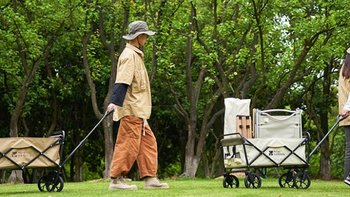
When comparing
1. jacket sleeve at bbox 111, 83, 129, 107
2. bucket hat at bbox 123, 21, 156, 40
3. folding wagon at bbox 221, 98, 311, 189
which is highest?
bucket hat at bbox 123, 21, 156, 40

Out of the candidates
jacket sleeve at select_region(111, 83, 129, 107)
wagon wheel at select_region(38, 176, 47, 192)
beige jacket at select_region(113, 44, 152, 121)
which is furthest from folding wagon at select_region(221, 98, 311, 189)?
wagon wheel at select_region(38, 176, 47, 192)

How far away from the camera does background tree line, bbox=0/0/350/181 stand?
70.4 ft

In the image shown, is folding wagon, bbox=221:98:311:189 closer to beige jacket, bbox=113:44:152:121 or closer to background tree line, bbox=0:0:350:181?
beige jacket, bbox=113:44:152:121

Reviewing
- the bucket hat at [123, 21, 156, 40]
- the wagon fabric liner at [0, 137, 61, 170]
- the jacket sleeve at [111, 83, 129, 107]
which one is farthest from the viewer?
the wagon fabric liner at [0, 137, 61, 170]

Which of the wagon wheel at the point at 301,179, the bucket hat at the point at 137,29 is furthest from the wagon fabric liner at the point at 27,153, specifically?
the wagon wheel at the point at 301,179

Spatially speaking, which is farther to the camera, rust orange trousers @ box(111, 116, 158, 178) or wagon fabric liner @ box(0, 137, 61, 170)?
wagon fabric liner @ box(0, 137, 61, 170)

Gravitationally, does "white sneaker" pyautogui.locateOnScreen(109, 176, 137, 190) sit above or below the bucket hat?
below

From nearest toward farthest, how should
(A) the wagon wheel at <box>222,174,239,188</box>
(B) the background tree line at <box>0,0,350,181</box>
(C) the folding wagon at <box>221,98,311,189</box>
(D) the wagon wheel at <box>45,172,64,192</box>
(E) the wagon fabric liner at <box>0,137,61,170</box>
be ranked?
(E) the wagon fabric liner at <box>0,137,61,170</box>, (D) the wagon wheel at <box>45,172,64,192</box>, (C) the folding wagon at <box>221,98,311,189</box>, (A) the wagon wheel at <box>222,174,239,188</box>, (B) the background tree line at <box>0,0,350,181</box>

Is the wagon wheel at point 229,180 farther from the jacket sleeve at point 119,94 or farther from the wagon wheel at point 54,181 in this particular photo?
the jacket sleeve at point 119,94

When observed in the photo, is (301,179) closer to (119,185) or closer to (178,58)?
(119,185)

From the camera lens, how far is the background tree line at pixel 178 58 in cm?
2145

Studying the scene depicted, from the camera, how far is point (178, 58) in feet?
86.3

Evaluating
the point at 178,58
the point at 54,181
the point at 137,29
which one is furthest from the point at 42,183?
the point at 178,58

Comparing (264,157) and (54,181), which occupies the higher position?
(264,157)
